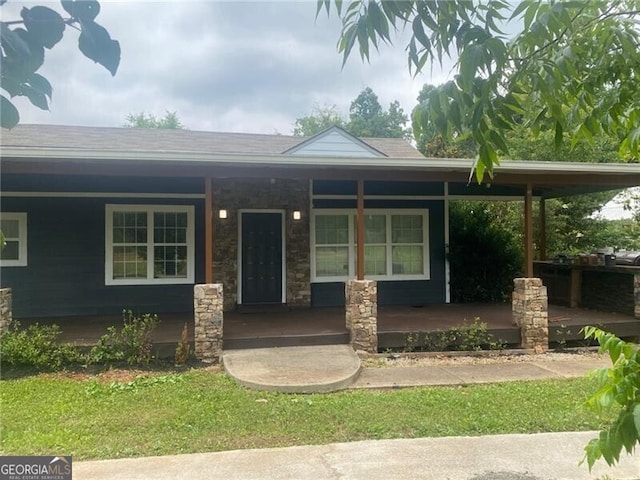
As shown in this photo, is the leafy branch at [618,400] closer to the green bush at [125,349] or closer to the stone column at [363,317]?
Answer: the stone column at [363,317]

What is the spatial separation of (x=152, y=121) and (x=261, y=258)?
28.3 meters

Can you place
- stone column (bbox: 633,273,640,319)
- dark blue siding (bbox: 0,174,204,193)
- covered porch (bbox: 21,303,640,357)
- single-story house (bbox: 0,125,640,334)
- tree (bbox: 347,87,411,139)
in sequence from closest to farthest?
covered porch (bbox: 21,303,640,357), single-story house (bbox: 0,125,640,334), stone column (bbox: 633,273,640,319), dark blue siding (bbox: 0,174,204,193), tree (bbox: 347,87,411,139)

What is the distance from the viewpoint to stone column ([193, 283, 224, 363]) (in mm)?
6461

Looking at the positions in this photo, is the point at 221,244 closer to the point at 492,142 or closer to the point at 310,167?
the point at 310,167

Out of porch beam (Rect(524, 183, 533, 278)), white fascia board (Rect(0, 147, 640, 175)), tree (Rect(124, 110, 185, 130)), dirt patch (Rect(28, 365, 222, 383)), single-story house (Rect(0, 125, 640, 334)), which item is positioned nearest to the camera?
dirt patch (Rect(28, 365, 222, 383))

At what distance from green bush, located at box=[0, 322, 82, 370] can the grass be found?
0.35m

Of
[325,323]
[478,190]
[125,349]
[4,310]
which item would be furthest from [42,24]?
[478,190]

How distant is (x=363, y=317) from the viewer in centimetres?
691

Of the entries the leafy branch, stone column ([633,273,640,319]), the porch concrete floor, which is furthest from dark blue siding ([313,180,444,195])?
the leafy branch

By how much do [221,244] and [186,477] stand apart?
20.6 ft

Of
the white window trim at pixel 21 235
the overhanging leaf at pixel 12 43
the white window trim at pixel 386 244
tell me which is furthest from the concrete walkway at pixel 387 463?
the white window trim at pixel 21 235

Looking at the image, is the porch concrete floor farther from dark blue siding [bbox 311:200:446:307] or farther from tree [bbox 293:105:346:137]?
tree [bbox 293:105:346:137]

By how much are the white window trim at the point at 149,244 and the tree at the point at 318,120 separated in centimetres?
2831

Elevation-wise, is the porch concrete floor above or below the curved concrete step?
above
